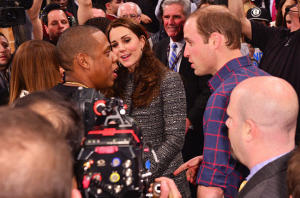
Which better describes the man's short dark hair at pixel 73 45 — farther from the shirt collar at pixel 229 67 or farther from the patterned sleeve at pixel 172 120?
the shirt collar at pixel 229 67

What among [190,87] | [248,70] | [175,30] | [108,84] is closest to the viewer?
[248,70]

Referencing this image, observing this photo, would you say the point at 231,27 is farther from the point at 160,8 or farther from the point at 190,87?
the point at 160,8

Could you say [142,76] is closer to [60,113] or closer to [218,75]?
[218,75]

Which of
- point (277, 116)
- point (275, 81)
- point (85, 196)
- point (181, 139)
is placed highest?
point (275, 81)

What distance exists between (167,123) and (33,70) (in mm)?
872

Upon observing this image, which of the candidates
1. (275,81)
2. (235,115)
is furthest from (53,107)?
(275,81)

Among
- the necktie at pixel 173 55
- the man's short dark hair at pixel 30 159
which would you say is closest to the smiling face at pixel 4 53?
the necktie at pixel 173 55

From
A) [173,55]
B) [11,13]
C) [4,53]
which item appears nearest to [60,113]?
[11,13]

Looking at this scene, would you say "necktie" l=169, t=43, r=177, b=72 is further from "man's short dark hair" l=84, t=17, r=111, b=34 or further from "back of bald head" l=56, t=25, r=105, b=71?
"back of bald head" l=56, t=25, r=105, b=71

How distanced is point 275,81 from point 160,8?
2602mm

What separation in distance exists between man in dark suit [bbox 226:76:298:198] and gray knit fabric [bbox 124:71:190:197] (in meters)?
0.66

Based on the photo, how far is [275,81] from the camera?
5.39ft

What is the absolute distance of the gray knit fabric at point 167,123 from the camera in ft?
7.43

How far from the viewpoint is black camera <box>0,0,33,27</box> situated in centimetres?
293
